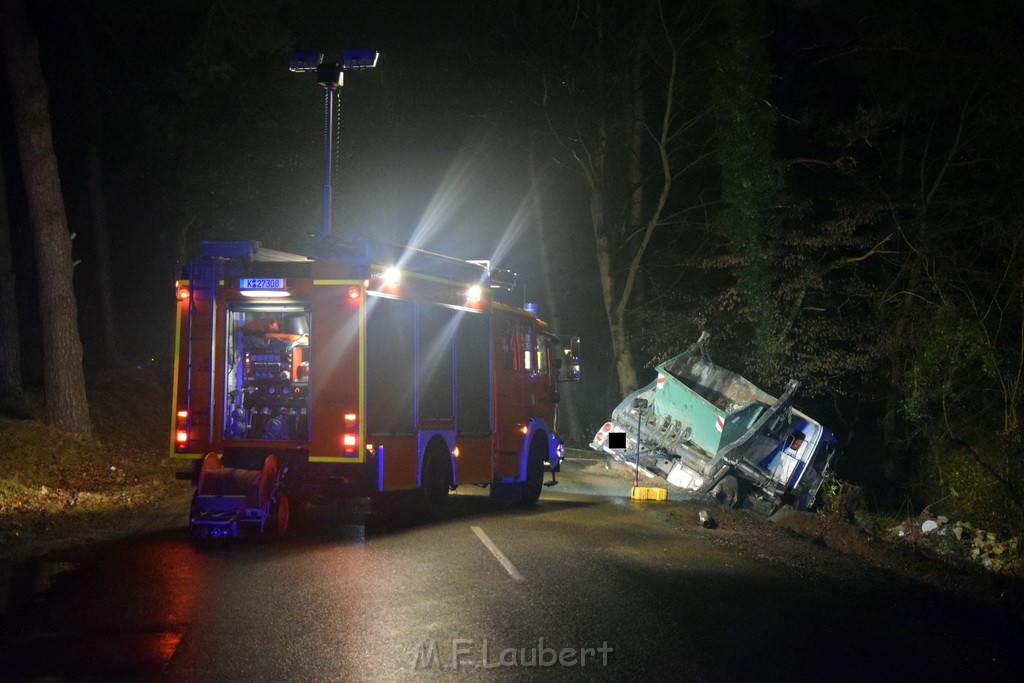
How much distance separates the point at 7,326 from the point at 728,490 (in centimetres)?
1305

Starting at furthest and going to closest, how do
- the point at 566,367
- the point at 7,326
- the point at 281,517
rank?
the point at 7,326 → the point at 566,367 → the point at 281,517

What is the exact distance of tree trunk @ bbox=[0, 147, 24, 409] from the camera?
18734 millimetres

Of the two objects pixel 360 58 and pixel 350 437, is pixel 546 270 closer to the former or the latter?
pixel 360 58

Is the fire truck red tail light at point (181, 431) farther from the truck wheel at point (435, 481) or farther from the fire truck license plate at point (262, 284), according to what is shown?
the truck wheel at point (435, 481)

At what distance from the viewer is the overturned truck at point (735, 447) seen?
18.4m

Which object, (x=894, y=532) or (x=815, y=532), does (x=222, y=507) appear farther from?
(x=894, y=532)

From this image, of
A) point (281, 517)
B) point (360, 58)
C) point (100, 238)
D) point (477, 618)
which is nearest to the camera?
point (477, 618)

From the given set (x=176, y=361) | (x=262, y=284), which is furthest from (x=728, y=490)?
(x=176, y=361)

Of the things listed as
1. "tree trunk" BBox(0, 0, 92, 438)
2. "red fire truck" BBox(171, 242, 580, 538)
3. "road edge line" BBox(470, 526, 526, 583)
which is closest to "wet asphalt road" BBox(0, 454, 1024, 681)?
"road edge line" BBox(470, 526, 526, 583)

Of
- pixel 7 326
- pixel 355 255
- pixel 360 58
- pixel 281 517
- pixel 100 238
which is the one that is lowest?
pixel 281 517

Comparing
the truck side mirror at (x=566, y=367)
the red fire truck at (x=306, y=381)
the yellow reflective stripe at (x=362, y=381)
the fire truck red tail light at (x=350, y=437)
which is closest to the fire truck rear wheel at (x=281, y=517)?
the red fire truck at (x=306, y=381)

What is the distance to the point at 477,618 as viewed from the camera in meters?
7.94

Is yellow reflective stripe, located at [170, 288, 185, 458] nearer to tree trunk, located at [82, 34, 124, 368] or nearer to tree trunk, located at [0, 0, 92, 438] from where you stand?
tree trunk, located at [0, 0, 92, 438]

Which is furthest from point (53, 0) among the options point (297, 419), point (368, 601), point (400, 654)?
point (400, 654)
